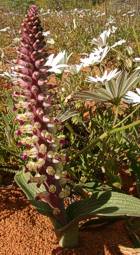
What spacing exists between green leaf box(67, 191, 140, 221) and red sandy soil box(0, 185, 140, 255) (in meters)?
0.16

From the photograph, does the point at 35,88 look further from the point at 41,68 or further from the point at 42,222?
the point at 42,222

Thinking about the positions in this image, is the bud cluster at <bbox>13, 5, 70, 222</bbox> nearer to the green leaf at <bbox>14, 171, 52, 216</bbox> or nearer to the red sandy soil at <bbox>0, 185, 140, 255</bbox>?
the green leaf at <bbox>14, 171, 52, 216</bbox>

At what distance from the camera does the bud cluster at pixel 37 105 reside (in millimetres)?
1259

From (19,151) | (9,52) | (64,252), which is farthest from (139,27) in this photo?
(64,252)

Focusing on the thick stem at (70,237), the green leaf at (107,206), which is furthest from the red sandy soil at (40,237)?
the green leaf at (107,206)

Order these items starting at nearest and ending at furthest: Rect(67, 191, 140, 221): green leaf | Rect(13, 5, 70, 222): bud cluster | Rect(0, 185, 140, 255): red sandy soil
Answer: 1. Rect(13, 5, 70, 222): bud cluster
2. Rect(67, 191, 140, 221): green leaf
3. Rect(0, 185, 140, 255): red sandy soil

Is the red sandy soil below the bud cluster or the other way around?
below

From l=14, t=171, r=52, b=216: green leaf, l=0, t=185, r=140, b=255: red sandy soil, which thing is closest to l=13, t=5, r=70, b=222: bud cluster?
l=14, t=171, r=52, b=216: green leaf

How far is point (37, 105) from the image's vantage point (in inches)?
52.2

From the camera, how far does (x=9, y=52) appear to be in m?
5.83

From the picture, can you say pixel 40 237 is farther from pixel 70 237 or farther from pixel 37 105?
pixel 37 105

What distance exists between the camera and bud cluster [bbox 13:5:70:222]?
1.26m

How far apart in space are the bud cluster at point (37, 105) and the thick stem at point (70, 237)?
116 mm

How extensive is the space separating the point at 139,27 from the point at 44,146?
16.6 ft
